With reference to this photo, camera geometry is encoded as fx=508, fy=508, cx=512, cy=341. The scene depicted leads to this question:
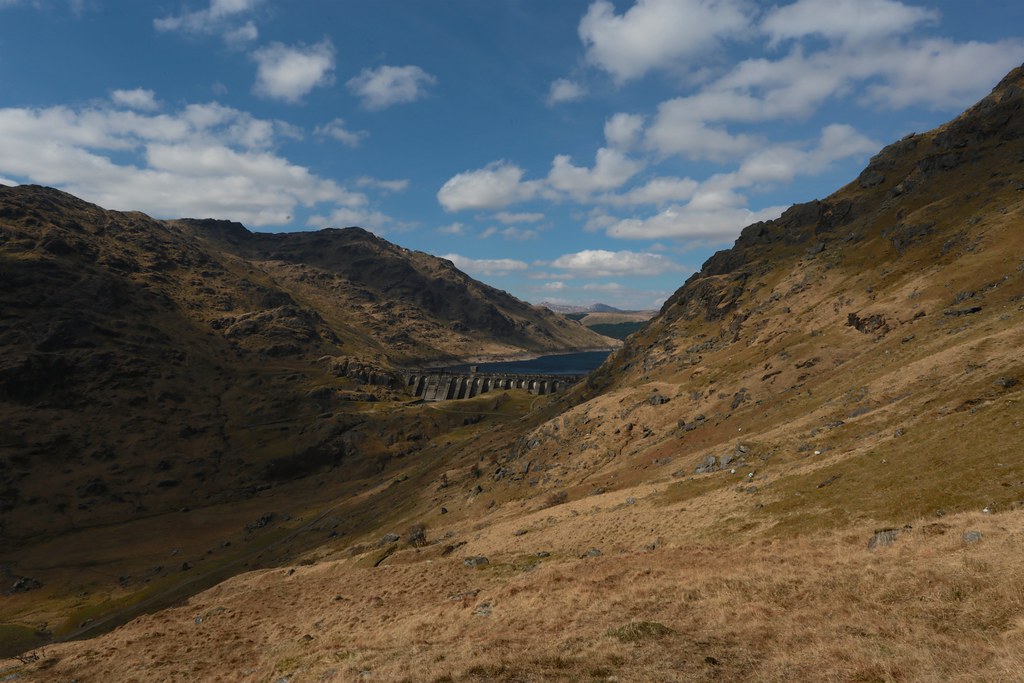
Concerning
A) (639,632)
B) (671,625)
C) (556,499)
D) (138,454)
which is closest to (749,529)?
(671,625)

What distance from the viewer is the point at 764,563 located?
84.0ft

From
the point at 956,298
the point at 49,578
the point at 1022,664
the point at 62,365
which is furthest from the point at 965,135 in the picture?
the point at 62,365

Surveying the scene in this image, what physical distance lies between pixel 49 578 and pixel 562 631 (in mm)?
115230

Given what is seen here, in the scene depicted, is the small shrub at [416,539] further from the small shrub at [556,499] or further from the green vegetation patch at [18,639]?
the green vegetation patch at [18,639]

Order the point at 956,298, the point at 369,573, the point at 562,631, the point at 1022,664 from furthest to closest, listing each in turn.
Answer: the point at 956,298
the point at 369,573
the point at 562,631
the point at 1022,664

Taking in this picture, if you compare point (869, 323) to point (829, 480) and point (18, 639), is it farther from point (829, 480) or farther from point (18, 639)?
point (18, 639)

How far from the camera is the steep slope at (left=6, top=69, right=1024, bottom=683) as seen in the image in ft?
60.1

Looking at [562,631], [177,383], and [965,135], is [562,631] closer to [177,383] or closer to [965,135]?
[965,135]

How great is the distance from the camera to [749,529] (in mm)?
32844

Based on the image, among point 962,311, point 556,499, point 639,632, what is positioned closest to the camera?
point 639,632

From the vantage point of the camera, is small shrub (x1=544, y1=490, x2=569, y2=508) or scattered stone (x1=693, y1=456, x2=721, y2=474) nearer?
scattered stone (x1=693, y1=456, x2=721, y2=474)

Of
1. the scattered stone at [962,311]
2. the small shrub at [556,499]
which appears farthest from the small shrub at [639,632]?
the scattered stone at [962,311]

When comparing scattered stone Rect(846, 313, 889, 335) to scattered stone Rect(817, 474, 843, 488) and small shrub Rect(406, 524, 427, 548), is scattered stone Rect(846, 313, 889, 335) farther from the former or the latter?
small shrub Rect(406, 524, 427, 548)

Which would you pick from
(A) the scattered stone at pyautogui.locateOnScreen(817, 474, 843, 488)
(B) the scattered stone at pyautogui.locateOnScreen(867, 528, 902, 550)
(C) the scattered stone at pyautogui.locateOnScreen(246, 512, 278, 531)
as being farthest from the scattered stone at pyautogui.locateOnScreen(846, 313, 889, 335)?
(C) the scattered stone at pyautogui.locateOnScreen(246, 512, 278, 531)
